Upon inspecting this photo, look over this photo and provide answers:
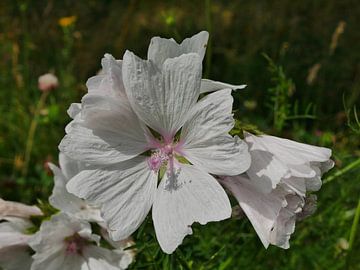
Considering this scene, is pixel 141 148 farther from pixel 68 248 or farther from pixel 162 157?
pixel 68 248

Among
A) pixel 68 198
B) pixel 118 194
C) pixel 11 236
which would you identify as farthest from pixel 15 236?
pixel 118 194

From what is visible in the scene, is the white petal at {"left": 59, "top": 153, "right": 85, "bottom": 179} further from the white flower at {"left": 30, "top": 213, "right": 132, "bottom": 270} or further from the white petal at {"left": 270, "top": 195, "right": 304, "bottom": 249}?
the white petal at {"left": 270, "top": 195, "right": 304, "bottom": 249}

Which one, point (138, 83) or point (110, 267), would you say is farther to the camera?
point (110, 267)

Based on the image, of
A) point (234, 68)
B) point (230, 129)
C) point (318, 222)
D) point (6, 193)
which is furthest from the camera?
point (234, 68)

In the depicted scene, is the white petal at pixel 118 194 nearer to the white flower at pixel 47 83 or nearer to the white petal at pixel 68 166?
the white petal at pixel 68 166

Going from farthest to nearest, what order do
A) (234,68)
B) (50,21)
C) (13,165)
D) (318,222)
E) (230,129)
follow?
(50,21), (234,68), (13,165), (318,222), (230,129)

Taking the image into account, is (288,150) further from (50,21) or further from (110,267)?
(50,21)


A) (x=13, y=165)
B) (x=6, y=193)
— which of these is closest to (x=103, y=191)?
(x=6, y=193)
